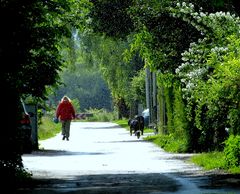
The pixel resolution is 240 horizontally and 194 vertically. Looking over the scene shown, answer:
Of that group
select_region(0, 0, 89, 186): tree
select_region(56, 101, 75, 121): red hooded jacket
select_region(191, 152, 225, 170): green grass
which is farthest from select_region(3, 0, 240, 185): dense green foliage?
select_region(56, 101, 75, 121): red hooded jacket

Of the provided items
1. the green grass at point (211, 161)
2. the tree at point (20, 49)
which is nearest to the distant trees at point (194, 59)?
the green grass at point (211, 161)

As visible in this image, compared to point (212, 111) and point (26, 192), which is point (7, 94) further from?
point (212, 111)

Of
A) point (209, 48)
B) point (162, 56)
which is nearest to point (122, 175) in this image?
point (209, 48)

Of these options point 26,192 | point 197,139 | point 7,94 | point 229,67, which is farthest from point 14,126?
point 197,139

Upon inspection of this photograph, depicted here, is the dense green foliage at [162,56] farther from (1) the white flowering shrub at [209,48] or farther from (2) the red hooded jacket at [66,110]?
(2) the red hooded jacket at [66,110]

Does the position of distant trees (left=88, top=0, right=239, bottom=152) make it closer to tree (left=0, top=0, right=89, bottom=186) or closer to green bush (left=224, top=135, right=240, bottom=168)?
green bush (left=224, top=135, right=240, bottom=168)

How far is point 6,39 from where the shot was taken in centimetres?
1394

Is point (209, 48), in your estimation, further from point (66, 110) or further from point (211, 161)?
point (66, 110)

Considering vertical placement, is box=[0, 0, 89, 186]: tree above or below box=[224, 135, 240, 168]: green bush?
above

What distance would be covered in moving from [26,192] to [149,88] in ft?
105

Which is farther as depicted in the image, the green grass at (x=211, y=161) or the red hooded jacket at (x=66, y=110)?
the red hooded jacket at (x=66, y=110)

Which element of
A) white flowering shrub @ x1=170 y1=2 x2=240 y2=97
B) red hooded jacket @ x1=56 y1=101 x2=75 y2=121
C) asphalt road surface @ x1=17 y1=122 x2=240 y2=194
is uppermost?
white flowering shrub @ x1=170 y1=2 x2=240 y2=97

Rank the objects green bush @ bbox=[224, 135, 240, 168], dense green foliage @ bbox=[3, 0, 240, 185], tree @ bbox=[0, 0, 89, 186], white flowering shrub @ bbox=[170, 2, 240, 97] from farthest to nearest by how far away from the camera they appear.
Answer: white flowering shrub @ bbox=[170, 2, 240, 97] → green bush @ bbox=[224, 135, 240, 168] → dense green foliage @ bbox=[3, 0, 240, 185] → tree @ bbox=[0, 0, 89, 186]

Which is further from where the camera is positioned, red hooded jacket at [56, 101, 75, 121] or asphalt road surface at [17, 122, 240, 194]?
red hooded jacket at [56, 101, 75, 121]
